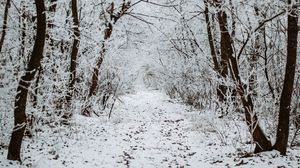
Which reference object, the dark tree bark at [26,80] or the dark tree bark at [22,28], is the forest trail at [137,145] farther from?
the dark tree bark at [22,28]

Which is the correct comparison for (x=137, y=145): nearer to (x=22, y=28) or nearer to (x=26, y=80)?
(x=26, y=80)

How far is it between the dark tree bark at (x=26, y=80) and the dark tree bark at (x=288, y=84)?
4.64 metres

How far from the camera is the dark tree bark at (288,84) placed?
5887mm

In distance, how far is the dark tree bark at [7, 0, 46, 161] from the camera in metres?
5.38

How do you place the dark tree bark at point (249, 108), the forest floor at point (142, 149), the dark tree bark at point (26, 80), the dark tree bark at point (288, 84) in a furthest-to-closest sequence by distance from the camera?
the dark tree bark at point (249, 108), the forest floor at point (142, 149), the dark tree bark at point (288, 84), the dark tree bark at point (26, 80)

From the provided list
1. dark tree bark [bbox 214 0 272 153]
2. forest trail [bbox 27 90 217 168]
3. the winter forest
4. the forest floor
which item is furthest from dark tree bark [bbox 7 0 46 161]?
dark tree bark [bbox 214 0 272 153]

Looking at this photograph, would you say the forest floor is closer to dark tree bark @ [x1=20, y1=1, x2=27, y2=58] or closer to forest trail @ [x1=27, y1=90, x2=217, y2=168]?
forest trail @ [x1=27, y1=90, x2=217, y2=168]

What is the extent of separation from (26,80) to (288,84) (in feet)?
16.7

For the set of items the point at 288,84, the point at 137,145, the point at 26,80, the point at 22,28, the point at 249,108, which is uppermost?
the point at 22,28

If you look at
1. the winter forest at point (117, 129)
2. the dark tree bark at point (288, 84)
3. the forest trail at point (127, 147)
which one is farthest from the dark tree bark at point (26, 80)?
the dark tree bark at point (288, 84)

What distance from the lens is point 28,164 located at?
596 centimetres

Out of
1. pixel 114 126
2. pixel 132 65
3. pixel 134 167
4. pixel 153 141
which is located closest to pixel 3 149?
pixel 134 167

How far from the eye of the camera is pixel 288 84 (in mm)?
6020

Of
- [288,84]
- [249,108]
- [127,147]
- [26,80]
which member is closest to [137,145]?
[127,147]
